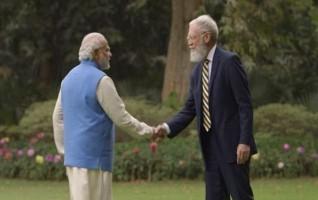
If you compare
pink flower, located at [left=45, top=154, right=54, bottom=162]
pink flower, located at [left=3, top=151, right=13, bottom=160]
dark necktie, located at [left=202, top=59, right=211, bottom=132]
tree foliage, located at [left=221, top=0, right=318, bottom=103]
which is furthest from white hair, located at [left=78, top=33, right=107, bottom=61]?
tree foliage, located at [left=221, top=0, right=318, bottom=103]

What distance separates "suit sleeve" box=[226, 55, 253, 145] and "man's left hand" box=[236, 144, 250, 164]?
0.03 metres

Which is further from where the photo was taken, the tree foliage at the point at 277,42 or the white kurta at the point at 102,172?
the tree foliage at the point at 277,42

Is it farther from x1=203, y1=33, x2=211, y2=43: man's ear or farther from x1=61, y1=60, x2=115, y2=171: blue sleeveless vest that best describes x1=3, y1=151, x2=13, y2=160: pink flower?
x1=203, y1=33, x2=211, y2=43: man's ear

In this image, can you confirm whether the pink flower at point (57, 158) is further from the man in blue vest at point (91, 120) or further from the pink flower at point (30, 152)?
the man in blue vest at point (91, 120)

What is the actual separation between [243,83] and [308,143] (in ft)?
29.5

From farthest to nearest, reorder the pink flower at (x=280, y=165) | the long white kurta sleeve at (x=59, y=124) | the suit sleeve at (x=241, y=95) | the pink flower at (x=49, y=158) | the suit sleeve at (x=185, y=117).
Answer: the pink flower at (x=49, y=158) < the pink flower at (x=280, y=165) < the suit sleeve at (x=185, y=117) < the long white kurta sleeve at (x=59, y=124) < the suit sleeve at (x=241, y=95)

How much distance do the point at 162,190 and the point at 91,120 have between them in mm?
6797

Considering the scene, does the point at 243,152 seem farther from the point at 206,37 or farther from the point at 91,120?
the point at 91,120

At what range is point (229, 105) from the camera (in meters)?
7.69

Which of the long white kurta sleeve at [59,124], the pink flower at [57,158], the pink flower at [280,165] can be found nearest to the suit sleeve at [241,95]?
the long white kurta sleeve at [59,124]

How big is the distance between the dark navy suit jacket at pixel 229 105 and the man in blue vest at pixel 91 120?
733 millimetres

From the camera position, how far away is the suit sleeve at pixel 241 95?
24.6 feet

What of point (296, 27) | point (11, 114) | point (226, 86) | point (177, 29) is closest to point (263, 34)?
point (177, 29)

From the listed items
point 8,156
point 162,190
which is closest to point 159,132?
point 162,190
